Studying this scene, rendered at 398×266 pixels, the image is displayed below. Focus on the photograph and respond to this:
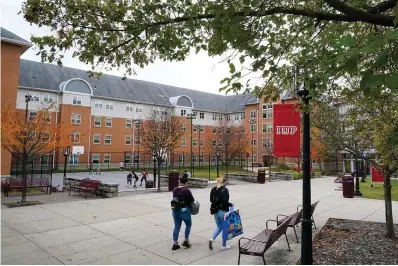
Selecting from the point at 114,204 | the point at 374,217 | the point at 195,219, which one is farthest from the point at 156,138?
the point at 374,217

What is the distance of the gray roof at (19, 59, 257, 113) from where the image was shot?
44688mm

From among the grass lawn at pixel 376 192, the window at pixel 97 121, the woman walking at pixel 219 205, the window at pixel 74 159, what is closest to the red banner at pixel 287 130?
the woman walking at pixel 219 205

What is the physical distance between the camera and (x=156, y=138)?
22375mm

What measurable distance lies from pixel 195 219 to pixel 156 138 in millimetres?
12044

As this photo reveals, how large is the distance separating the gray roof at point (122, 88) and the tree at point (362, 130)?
2387 cm

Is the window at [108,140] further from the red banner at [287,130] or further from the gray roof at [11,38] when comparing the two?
the red banner at [287,130]

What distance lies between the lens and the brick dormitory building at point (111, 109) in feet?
146

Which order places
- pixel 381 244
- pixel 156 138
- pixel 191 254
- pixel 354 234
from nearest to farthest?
pixel 191 254 → pixel 381 244 → pixel 354 234 → pixel 156 138

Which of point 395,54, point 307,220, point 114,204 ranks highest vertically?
point 395,54

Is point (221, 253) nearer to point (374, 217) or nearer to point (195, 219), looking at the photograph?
point (195, 219)

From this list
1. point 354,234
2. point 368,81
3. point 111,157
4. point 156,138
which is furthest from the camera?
point 111,157

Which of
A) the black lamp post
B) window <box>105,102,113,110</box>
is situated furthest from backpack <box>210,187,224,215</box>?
window <box>105,102,113,110</box>

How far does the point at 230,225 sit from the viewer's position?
23.4ft

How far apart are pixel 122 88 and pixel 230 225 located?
50707 mm
